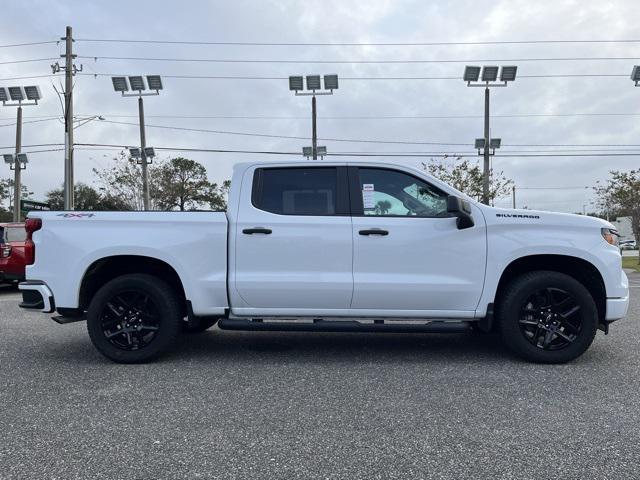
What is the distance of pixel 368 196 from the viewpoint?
16.0 ft

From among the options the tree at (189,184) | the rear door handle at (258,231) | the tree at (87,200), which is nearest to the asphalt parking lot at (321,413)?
the rear door handle at (258,231)

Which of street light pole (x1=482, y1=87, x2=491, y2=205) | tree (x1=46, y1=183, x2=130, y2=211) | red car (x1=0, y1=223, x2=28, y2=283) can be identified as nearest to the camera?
red car (x1=0, y1=223, x2=28, y2=283)

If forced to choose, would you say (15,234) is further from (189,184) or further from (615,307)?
(189,184)

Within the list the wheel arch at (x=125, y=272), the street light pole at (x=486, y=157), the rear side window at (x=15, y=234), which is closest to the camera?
the wheel arch at (x=125, y=272)

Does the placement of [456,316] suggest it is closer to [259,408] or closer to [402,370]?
[402,370]

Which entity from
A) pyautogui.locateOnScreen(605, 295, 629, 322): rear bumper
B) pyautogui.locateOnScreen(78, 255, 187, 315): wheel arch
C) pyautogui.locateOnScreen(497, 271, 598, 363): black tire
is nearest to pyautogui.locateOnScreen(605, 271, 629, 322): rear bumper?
pyautogui.locateOnScreen(605, 295, 629, 322): rear bumper

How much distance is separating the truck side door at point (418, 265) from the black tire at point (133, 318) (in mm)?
1802

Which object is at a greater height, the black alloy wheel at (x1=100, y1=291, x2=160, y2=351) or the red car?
the red car

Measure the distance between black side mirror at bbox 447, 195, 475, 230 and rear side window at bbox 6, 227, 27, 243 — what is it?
1078 cm

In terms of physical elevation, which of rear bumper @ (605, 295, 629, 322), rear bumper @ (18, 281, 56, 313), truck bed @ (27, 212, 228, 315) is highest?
truck bed @ (27, 212, 228, 315)

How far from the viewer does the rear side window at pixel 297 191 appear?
15.9ft

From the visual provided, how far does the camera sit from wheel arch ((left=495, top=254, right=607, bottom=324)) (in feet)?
15.7

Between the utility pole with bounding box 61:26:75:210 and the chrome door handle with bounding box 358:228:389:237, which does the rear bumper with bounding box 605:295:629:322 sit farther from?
the utility pole with bounding box 61:26:75:210

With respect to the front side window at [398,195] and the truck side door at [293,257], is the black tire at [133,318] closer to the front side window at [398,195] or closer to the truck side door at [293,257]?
the truck side door at [293,257]
